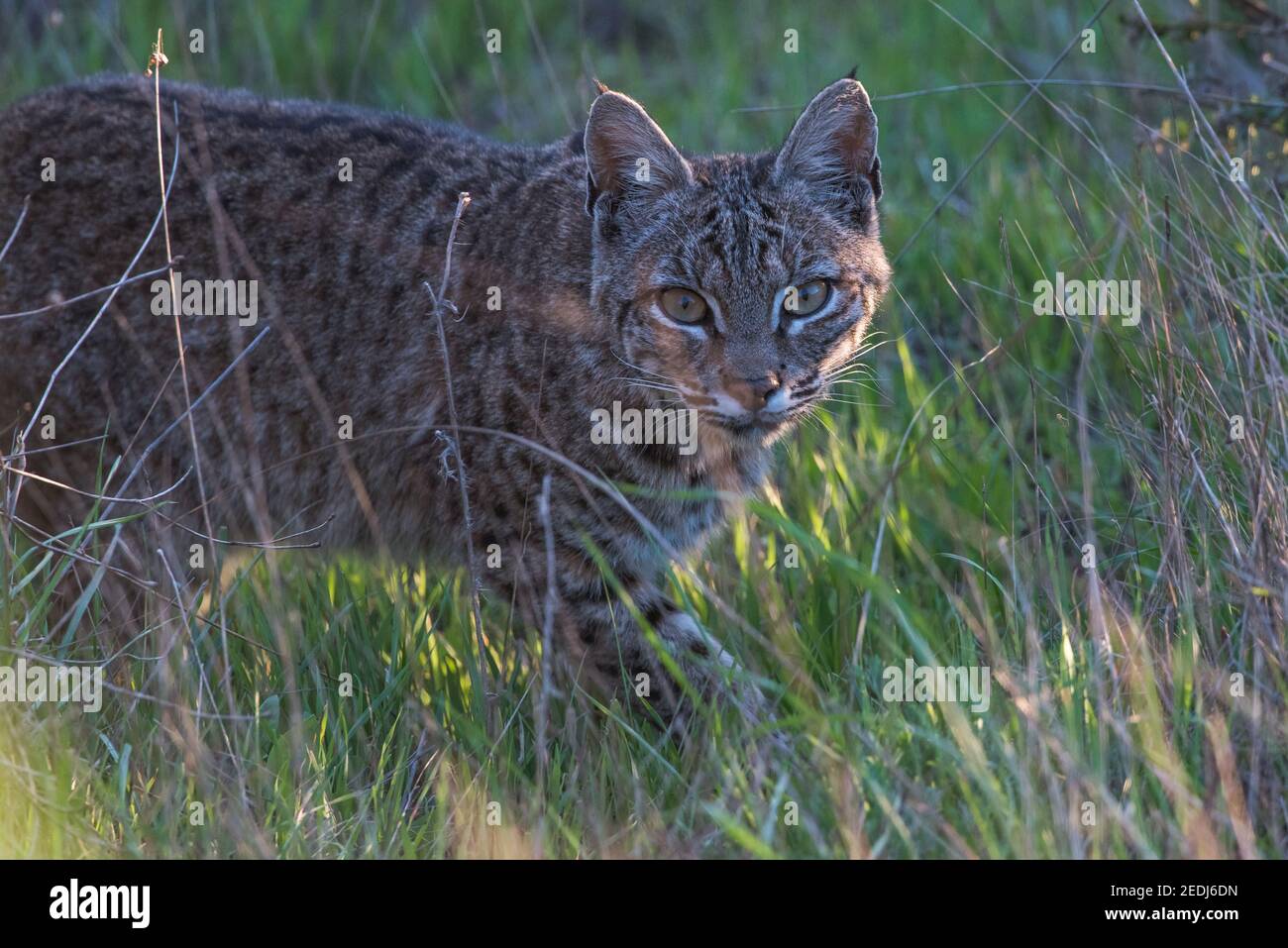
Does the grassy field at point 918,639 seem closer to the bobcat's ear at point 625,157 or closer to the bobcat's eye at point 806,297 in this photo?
the bobcat's eye at point 806,297

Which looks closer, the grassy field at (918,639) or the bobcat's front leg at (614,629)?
the grassy field at (918,639)

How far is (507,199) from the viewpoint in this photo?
546 centimetres

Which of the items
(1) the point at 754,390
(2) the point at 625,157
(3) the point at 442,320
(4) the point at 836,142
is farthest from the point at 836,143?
(3) the point at 442,320

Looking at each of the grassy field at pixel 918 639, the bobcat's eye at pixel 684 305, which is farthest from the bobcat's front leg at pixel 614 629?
the bobcat's eye at pixel 684 305

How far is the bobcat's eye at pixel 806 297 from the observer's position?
4906 mm

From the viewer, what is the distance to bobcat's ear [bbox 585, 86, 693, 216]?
493 centimetres

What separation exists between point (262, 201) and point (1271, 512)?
3661 mm

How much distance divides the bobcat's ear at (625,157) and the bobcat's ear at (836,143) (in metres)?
0.39

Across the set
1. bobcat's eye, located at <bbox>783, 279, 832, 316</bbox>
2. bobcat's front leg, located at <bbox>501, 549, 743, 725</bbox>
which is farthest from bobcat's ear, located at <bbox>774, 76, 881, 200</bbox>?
bobcat's front leg, located at <bbox>501, 549, 743, 725</bbox>

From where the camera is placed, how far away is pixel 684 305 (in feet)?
16.1

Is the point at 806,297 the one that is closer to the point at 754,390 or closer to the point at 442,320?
the point at 754,390

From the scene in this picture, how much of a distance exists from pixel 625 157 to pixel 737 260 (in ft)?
1.80
